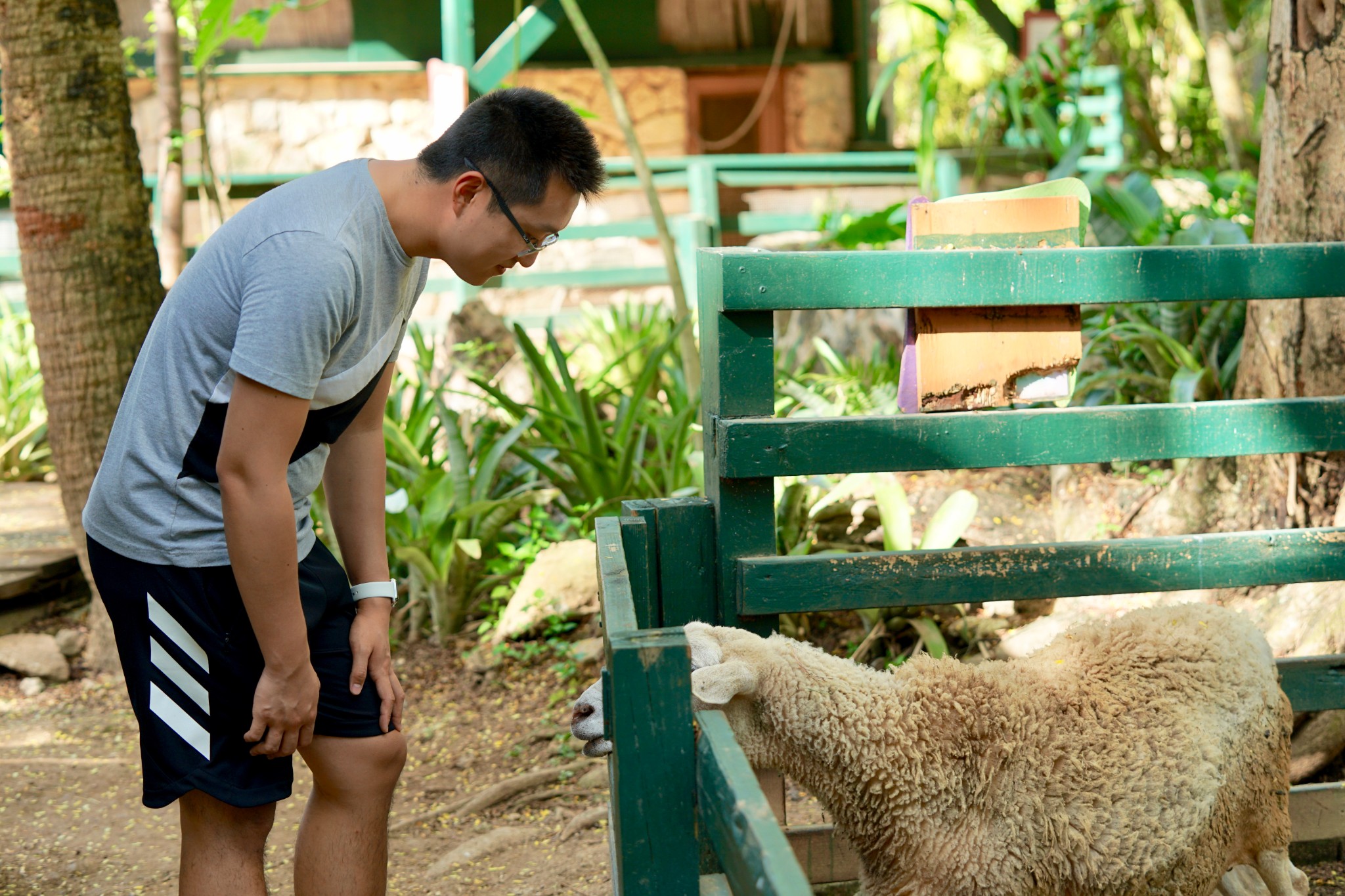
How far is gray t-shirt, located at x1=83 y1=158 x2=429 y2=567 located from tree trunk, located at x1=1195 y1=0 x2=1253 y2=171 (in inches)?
300

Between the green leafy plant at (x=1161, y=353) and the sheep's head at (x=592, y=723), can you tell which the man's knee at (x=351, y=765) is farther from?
the green leafy plant at (x=1161, y=353)

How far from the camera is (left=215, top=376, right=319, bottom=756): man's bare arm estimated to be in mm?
1453

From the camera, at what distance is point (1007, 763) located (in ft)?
5.35

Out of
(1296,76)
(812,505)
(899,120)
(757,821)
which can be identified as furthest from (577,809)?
(899,120)

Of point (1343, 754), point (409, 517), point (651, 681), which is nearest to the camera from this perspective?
point (651, 681)

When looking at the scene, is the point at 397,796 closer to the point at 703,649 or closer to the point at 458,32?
the point at 703,649

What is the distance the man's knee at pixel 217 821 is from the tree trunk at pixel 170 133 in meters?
4.20

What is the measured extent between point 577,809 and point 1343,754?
2.02 m

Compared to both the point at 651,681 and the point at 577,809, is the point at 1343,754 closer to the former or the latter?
the point at 577,809

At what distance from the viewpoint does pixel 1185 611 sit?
1.83 m

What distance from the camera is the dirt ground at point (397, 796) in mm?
2775

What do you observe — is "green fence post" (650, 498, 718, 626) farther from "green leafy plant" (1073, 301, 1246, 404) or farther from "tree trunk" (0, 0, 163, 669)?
"tree trunk" (0, 0, 163, 669)

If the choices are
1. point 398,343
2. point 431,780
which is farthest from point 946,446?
point 431,780

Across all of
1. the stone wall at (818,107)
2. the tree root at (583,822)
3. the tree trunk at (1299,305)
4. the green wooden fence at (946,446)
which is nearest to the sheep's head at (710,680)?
the green wooden fence at (946,446)
